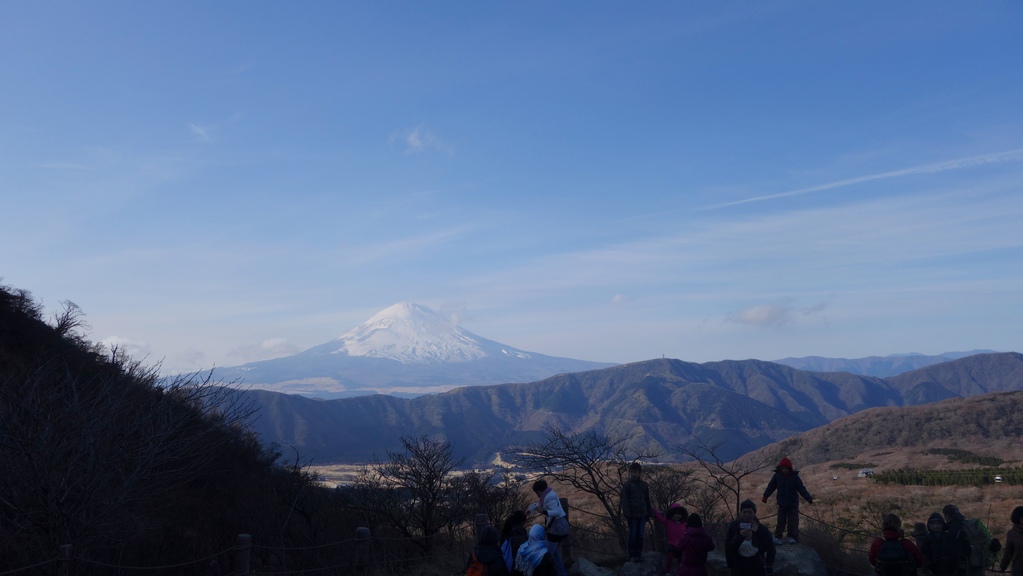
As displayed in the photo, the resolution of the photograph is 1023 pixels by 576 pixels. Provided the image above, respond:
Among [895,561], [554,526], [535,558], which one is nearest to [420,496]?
Answer: [554,526]

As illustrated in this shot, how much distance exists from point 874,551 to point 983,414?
80466 mm

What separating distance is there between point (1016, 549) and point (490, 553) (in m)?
6.05

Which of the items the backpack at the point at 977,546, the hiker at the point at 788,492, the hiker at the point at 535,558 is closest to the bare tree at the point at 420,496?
the hiker at the point at 788,492

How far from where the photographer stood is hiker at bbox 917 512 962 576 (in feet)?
26.5

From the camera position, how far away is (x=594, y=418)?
6870 inches

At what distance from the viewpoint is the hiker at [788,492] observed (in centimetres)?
1023

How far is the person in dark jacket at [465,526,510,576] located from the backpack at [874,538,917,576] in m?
4.39

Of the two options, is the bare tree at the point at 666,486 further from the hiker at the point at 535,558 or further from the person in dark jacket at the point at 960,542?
the hiker at the point at 535,558

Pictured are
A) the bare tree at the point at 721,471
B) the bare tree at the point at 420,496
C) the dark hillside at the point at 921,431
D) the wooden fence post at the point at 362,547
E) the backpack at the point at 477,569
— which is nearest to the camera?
the backpack at the point at 477,569

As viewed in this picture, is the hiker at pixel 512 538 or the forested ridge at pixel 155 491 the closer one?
the hiker at pixel 512 538

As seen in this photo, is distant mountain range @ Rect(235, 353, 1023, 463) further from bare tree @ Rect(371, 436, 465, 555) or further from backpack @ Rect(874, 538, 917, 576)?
backpack @ Rect(874, 538, 917, 576)

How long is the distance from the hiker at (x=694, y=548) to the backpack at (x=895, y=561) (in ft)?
6.36

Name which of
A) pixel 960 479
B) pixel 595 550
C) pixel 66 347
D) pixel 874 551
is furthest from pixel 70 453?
pixel 960 479

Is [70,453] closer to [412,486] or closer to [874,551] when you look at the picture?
[412,486]
